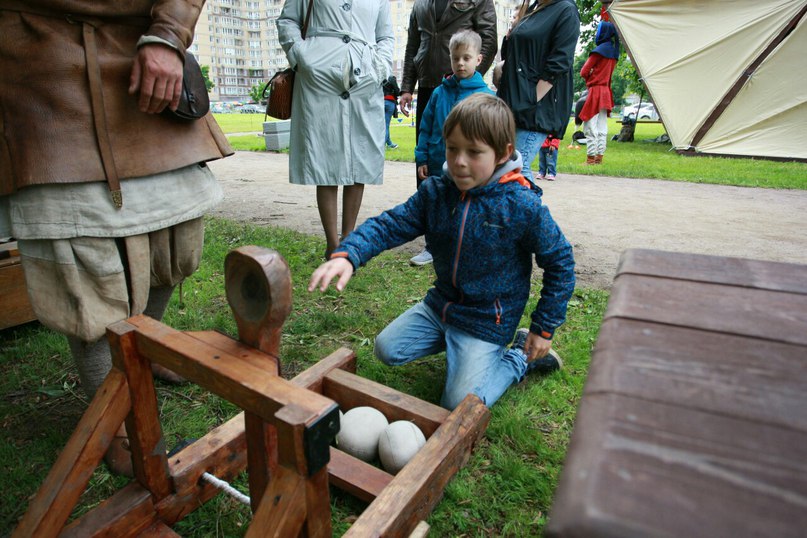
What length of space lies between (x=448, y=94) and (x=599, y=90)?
19.2 feet

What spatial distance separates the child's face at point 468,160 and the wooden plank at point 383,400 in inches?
31.2

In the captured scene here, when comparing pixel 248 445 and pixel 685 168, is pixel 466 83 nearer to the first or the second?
pixel 248 445

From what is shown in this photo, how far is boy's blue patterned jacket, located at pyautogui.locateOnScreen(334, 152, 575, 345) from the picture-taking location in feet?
6.09

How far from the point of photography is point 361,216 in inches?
188

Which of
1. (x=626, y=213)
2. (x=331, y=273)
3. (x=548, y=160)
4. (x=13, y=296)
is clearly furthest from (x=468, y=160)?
(x=548, y=160)

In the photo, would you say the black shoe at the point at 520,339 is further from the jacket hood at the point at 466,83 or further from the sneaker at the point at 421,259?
the jacket hood at the point at 466,83

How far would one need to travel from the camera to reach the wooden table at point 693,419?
0.44 meters

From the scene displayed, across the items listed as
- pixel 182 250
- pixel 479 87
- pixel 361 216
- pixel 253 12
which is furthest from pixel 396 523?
pixel 253 12

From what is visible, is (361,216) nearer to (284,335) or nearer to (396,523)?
(284,335)

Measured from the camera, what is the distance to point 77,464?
1.19 m

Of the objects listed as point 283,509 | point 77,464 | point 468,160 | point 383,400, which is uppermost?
point 468,160

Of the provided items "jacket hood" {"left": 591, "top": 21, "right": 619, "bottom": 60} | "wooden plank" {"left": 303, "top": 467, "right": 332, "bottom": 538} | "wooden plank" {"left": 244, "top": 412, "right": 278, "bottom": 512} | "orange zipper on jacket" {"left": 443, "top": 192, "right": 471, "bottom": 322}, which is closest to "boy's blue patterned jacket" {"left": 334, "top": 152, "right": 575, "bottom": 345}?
"orange zipper on jacket" {"left": 443, "top": 192, "right": 471, "bottom": 322}

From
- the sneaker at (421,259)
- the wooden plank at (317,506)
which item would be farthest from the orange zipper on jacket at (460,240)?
the sneaker at (421,259)

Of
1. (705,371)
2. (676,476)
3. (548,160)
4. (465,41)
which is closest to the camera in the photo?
(676,476)
